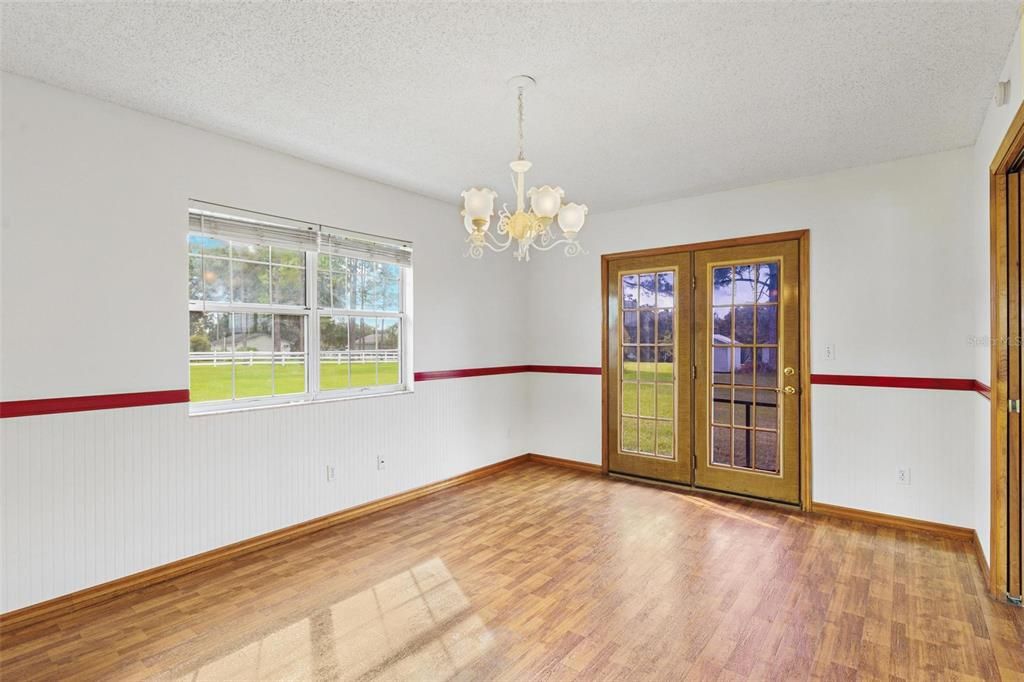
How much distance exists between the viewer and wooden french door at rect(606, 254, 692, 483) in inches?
185

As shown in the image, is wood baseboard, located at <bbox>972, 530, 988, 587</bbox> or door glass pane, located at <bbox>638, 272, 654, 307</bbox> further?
door glass pane, located at <bbox>638, 272, 654, 307</bbox>

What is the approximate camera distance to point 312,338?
3779 millimetres

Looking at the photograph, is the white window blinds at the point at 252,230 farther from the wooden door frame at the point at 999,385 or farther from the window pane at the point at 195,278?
the wooden door frame at the point at 999,385

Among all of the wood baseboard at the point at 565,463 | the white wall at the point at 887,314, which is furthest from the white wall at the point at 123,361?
the white wall at the point at 887,314

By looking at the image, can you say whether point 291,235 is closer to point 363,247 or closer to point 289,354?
point 363,247

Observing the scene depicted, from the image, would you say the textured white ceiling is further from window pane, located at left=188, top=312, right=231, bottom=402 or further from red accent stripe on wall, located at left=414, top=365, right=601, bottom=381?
red accent stripe on wall, located at left=414, top=365, right=601, bottom=381

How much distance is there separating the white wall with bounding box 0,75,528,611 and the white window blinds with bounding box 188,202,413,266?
0.08 metres

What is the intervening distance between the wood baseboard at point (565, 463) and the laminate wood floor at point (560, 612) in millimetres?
1505

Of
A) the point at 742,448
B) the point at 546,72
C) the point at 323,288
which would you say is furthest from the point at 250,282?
the point at 742,448

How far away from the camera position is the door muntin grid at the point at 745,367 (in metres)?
4.25

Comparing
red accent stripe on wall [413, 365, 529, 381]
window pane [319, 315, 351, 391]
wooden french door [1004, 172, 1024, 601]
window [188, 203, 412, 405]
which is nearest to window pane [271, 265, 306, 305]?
window [188, 203, 412, 405]

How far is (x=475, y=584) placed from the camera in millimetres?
2846

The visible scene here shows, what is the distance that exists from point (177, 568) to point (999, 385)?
4626mm

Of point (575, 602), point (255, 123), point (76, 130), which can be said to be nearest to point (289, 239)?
point (255, 123)
